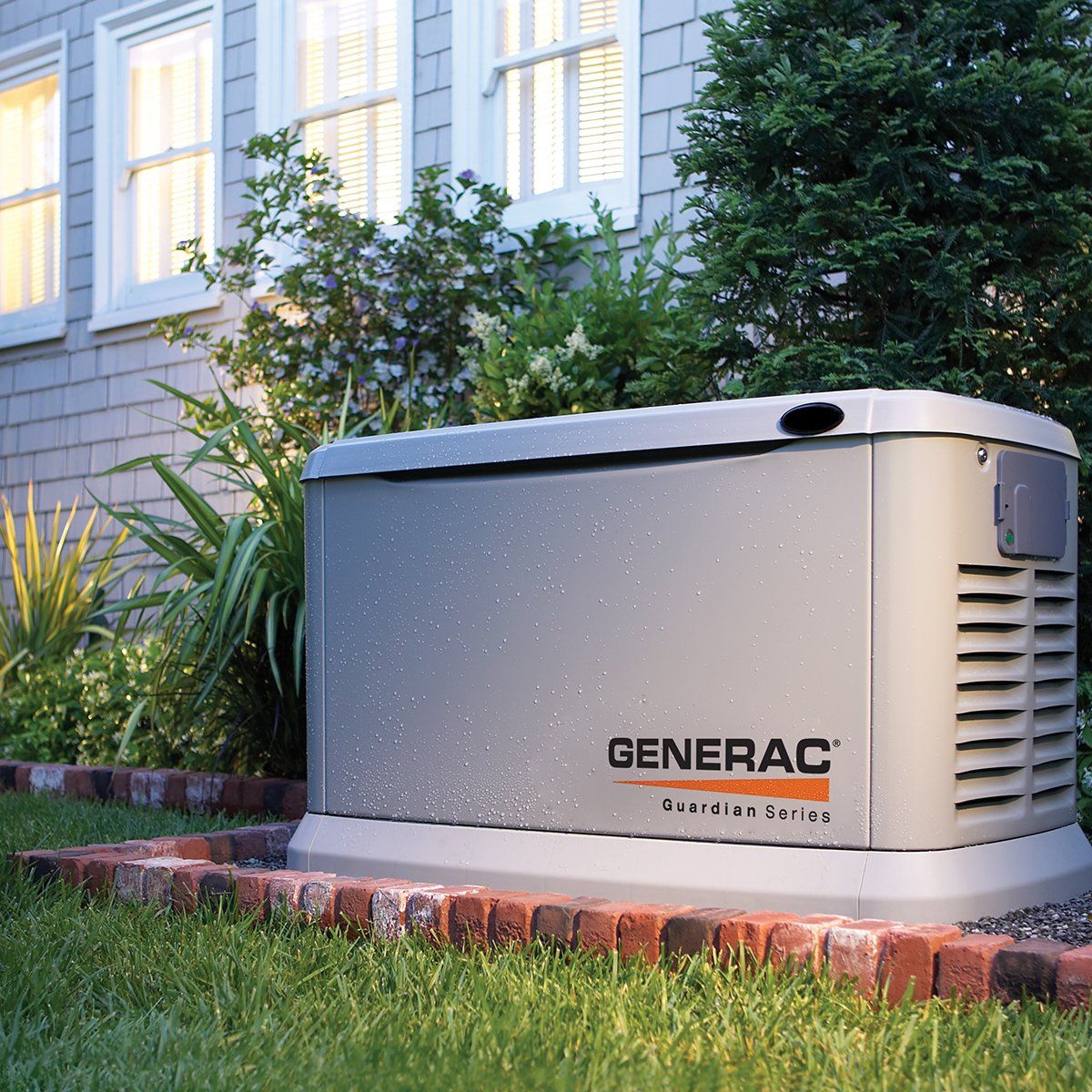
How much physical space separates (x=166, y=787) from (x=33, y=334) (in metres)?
4.36

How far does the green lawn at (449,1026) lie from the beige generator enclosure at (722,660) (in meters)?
0.27

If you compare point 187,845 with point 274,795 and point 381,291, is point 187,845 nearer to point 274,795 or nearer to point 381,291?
point 274,795

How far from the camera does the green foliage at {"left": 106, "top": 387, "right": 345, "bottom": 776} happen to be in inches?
155

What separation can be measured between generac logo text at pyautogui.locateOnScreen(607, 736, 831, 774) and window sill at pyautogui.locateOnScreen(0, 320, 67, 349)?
6075mm

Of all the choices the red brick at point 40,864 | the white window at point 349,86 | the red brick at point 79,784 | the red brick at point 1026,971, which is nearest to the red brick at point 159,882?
the red brick at point 40,864

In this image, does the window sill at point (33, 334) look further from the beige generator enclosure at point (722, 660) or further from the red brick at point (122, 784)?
the beige generator enclosure at point (722, 660)

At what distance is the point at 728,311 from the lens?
3.60 m

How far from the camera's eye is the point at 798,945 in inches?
80.1

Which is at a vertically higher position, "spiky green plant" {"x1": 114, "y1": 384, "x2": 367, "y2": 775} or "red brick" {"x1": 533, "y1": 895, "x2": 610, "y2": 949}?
"spiky green plant" {"x1": 114, "y1": 384, "x2": 367, "y2": 775}

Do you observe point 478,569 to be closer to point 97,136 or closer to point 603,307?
point 603,307

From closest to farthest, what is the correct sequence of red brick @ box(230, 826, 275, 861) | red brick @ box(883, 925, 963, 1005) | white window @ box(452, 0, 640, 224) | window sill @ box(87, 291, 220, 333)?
red brick @ box(883, 925, 963, 1005) < red brick @ box(230, 826, 275, 861) < white window @ box(452, 0, 640, 224) < window sill @ box(87, 291, 220, 333)

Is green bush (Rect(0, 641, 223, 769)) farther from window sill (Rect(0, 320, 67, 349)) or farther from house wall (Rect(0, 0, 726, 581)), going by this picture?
window sill (Rect(0, 320, 67, 349))

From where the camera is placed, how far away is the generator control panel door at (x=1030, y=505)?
7.54ft

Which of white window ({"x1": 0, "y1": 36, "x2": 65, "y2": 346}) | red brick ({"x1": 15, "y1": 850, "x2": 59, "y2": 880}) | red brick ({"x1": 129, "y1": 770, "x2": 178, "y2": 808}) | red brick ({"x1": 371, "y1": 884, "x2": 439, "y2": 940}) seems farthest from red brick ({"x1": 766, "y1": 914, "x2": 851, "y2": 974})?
white window ({"x1": 0, "y1": 36, "x2": 65, "y2": 346})
